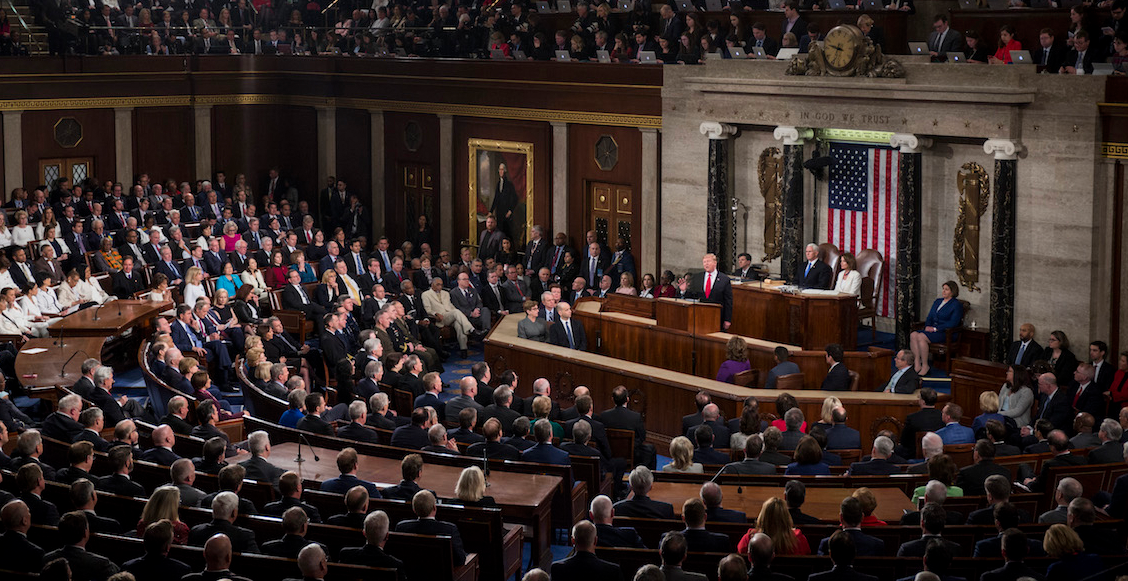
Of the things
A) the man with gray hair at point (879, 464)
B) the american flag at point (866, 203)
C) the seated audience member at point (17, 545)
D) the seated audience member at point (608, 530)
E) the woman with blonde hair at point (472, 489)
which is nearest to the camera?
the seated audience member at point (17, 545)

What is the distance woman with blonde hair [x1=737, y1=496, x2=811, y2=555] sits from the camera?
308 inches

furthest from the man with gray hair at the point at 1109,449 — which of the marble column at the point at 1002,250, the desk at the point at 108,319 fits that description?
the desk at the point at 108,319

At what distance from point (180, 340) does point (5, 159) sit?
826 cm

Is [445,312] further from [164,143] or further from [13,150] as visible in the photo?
[13,150]

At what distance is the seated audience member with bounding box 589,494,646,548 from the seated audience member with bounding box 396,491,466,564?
2.84 ft

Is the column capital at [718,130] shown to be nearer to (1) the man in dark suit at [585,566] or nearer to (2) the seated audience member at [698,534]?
(2) the seated audience member at [698,534]

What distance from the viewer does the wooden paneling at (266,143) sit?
24.2 metres

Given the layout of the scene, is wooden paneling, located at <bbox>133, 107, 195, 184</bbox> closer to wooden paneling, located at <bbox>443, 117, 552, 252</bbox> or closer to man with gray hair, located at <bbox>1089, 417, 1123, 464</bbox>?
wooden paneling, located at <bbox>443, 117, 552, 252</bbox>

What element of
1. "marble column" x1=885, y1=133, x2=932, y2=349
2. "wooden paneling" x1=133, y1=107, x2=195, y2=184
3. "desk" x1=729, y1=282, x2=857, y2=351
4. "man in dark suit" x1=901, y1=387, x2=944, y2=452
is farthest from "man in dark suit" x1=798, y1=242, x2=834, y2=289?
"wooden paneling" x1=133, y1=107, x2=195, y2=184

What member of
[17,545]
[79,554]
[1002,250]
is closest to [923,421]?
[1002,250]

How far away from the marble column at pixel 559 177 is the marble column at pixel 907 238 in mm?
5704

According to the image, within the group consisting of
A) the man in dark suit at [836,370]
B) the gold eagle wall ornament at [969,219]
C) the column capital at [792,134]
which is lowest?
the man in dark suit at [836,370]

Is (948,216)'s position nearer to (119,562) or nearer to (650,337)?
(650,337)

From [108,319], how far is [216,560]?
9.34 m
